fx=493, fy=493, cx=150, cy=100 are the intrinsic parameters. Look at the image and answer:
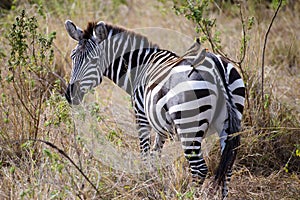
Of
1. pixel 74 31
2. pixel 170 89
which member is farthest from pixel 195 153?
pixel 74 31

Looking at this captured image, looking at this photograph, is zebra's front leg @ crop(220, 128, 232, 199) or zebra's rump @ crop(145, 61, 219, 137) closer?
zebra's rump @ crop(145, 61, 219, 137)

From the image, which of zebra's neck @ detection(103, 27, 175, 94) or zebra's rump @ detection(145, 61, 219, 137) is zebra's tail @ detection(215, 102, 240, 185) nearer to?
zebra's rump @ detection(145, 61, 219, 137)

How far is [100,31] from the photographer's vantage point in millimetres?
4613

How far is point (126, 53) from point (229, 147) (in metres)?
1.48

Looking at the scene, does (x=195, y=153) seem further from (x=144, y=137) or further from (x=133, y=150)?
(x=133, y=150)

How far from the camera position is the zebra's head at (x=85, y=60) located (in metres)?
4.57

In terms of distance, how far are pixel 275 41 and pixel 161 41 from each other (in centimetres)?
201

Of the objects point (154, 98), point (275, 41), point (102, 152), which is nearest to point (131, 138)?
point (102, 152)

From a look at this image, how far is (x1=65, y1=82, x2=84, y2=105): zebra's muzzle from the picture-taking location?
4.57 m

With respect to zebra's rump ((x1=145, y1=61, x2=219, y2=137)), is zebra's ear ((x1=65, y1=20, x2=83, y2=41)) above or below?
above

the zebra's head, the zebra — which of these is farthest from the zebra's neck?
the zebra's head

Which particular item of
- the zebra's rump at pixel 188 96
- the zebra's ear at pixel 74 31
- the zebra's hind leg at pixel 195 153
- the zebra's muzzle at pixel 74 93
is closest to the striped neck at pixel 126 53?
the zebra's ear at pixel 74 31

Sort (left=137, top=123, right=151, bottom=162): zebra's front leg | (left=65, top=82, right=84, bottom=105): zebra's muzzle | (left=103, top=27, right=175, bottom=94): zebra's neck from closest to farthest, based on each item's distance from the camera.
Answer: (left=137, top=123, right=151, bottom=162): zebra's front leg < (left=65, top=82, right=84, bottom=105): zebra's muzzle < (left=103, top=27, right=175, bottom=94): zebra's neck

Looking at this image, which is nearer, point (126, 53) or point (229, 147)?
point (229, 147)
